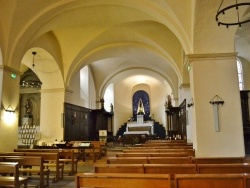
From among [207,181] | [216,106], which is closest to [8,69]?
[216,106]

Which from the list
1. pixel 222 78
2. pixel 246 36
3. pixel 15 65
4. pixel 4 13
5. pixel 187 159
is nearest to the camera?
pixel 187 159

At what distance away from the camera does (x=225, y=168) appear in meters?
Answer: 3.63

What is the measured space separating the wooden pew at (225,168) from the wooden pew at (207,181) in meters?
0.94

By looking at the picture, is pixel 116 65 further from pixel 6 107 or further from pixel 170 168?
pixel 170 168

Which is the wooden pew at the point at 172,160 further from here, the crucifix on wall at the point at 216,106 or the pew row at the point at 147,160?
the crucifix on wall at the point at 216,106

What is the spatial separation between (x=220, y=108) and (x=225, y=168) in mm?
3223

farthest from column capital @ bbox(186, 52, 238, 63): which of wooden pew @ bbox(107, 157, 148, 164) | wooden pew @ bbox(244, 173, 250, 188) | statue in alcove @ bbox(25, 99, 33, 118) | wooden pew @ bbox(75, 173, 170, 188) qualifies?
statue in alcove @ bbox(25, 99, 33, 118)

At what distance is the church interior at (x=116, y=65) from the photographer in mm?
6551

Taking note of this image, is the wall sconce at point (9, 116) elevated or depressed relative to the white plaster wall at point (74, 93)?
depressed

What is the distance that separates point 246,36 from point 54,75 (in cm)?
924

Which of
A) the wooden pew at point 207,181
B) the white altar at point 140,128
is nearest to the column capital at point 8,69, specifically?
the wooden pew at point 207,181

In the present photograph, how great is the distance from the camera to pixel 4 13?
7395mm

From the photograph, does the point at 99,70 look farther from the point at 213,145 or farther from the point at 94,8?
the point at 213,145

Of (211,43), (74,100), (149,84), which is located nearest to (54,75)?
(74,100)
